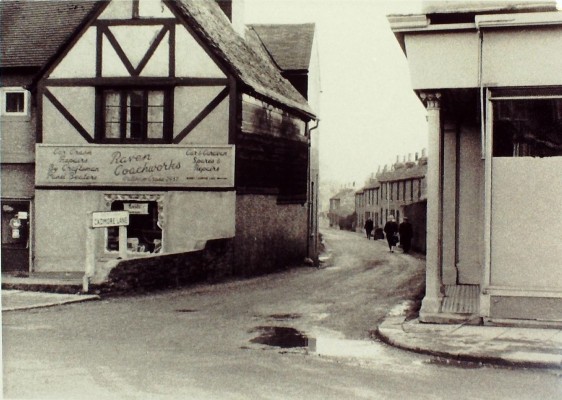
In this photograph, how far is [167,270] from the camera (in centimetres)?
1455

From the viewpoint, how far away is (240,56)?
19.0 meters

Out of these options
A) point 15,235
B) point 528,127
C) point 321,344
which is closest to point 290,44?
point 15,235

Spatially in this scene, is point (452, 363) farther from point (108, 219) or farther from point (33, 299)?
point (108, 219)

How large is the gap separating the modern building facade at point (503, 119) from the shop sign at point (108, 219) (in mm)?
6259

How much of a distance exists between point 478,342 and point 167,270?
7385 millimetres

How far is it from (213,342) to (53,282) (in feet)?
18.9

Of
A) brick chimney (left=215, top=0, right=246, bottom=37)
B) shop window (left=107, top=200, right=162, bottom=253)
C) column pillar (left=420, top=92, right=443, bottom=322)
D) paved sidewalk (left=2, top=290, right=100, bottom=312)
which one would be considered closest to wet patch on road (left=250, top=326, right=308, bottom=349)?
column pillar (left=420, top=92, right=443, bottom=322)

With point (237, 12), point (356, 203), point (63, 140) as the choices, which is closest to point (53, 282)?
point (63, 140)

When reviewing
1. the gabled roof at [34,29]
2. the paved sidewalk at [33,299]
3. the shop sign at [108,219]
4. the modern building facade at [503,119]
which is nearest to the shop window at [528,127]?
the modern building facade at [503,119]

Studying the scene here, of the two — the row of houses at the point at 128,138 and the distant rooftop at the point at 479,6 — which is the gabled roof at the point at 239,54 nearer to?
the row of houses at the point at 128,138

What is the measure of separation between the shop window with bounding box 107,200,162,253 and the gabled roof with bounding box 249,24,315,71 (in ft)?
24.2

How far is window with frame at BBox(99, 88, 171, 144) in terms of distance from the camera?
1742 centimetres

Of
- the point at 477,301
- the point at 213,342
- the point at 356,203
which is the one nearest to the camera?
the point at 213,342

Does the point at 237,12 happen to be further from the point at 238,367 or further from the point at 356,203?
the point at 356,203
